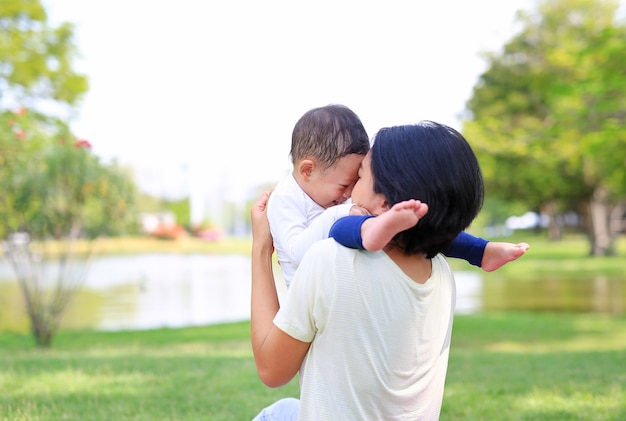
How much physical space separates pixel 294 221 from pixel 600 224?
1231 inches

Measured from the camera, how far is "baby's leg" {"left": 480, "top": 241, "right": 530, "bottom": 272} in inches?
80.4

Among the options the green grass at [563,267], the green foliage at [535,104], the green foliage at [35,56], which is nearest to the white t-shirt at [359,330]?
the green foliage at [35,56]

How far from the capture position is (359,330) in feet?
5.56

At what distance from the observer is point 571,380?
4891 millimetres

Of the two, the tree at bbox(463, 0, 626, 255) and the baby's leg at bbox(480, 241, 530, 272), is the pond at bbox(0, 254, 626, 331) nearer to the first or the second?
the tree at bbox(463, 0, 626, 255)

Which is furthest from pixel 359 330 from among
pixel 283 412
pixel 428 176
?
pixel 283 412

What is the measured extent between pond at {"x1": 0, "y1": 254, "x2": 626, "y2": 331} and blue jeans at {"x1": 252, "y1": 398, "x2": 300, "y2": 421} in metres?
10.5

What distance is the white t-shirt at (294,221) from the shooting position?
191cm

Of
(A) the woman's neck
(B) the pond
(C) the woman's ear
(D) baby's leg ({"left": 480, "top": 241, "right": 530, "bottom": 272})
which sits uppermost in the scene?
(C) the woman's ear

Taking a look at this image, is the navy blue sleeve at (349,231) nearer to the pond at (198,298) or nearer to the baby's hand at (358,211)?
the baby's hand at (358,211)

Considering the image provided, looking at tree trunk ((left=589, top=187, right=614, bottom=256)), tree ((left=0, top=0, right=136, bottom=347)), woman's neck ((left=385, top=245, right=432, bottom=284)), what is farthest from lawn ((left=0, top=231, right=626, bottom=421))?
tree trunk ((left=589, top=187, right=614, bottom=256))

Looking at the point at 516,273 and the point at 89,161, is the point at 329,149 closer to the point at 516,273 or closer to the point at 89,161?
the point at 89,161

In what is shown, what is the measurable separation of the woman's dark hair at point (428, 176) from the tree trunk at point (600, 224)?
100 feet

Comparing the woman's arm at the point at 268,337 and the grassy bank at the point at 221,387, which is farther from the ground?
the woman's arm at the point at 268,337
